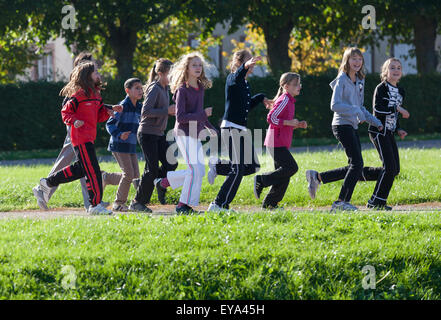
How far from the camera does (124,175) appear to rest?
10.1m

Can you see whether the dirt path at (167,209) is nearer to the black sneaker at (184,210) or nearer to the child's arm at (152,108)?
the black sneaker at (184,210)

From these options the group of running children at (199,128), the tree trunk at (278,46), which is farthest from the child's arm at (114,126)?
the tree trunk at (278,46)

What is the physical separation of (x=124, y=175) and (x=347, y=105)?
10.0 ft

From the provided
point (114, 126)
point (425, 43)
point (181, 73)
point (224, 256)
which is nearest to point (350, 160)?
point (181, 73)

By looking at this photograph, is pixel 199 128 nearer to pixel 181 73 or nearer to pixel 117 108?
pixel 181 73

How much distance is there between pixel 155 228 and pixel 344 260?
6.26ft

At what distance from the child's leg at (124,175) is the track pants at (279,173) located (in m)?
1.77

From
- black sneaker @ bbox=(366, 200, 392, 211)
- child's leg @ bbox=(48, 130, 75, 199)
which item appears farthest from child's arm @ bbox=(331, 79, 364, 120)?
child's leg @ bbox=(48, 130, 75, 199)

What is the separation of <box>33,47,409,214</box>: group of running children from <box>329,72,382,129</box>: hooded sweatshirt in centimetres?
1
